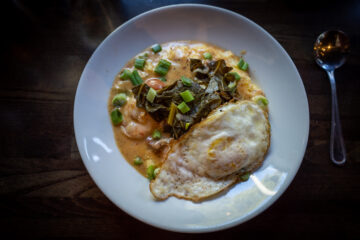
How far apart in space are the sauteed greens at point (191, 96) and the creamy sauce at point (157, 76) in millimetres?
158

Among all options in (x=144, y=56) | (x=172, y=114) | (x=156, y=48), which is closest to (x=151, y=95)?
(x=172, y=114)

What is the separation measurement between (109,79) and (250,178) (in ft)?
8.72

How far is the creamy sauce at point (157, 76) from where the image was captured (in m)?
3.82

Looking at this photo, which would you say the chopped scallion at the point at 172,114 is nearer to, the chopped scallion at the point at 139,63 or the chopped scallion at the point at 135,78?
the chopped scallion at the point at 135,78

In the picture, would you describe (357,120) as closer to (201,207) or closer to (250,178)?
(250,178)

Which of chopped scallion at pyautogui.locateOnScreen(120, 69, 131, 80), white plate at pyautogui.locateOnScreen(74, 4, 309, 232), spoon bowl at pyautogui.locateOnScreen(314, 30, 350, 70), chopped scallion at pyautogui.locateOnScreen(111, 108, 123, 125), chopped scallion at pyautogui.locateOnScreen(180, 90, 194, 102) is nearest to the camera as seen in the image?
white plate at pyautogui.locateOnScreen(74, 4, 309, 232)

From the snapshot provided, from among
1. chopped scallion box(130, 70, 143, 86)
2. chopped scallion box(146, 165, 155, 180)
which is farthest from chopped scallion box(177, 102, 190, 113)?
chopped scallion box(146, 165, 155, 180)

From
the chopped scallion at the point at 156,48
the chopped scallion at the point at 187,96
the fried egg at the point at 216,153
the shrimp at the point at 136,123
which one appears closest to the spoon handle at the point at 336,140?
the fried egg at the point at 216,153

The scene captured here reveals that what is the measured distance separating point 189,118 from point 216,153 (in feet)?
2.14

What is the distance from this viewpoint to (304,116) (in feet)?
11.6

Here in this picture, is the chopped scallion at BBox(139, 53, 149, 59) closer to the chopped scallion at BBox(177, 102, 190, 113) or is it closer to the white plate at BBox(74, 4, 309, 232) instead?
the white plate at BBox(74, 4, 309, 232)

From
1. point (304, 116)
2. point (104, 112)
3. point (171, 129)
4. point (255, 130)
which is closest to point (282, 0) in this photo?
point (304, 116)

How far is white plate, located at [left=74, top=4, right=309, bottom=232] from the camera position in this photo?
3.35m

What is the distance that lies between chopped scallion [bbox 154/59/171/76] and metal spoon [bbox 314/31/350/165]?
2.51 metres
